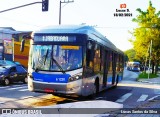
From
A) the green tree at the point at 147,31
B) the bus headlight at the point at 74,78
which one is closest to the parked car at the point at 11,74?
the bus headlight at the point at 74,78

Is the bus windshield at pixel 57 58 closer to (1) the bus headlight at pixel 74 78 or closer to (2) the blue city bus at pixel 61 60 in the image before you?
(2) the blue city bus at pixel 61 60

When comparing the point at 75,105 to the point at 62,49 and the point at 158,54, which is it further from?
the point at 158,54

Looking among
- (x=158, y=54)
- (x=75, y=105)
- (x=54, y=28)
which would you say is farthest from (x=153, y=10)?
(x=75, y=105)

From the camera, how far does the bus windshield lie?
1404cm

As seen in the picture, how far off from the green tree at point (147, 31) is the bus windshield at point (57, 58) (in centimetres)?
4262

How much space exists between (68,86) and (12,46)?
3425 cm

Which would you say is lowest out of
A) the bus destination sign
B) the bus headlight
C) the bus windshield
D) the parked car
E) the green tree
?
the parked car

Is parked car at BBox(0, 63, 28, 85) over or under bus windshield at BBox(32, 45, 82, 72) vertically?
under

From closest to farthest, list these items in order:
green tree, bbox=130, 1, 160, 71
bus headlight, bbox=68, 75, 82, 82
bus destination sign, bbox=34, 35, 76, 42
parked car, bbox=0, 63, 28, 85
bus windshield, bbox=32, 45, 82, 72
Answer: bus headlight, bbox=68, 75, 82, 82 → bus windshield, bbox=32, 45, 82, 72 → bus destination sign, bbox=34, 35, 76, 42 → parked car, bbox=0, 63, 28, 85 → green tree, bbox=130, 1, 160, 71

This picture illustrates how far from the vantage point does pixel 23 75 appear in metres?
27.4

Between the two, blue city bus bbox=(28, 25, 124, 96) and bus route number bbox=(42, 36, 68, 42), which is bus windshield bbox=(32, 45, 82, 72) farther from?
bus route number bbox=(42, 36, 68, 42)

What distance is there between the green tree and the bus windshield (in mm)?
42621

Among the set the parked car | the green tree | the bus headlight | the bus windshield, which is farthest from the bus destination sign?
the green tree

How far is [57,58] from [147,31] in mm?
43648
